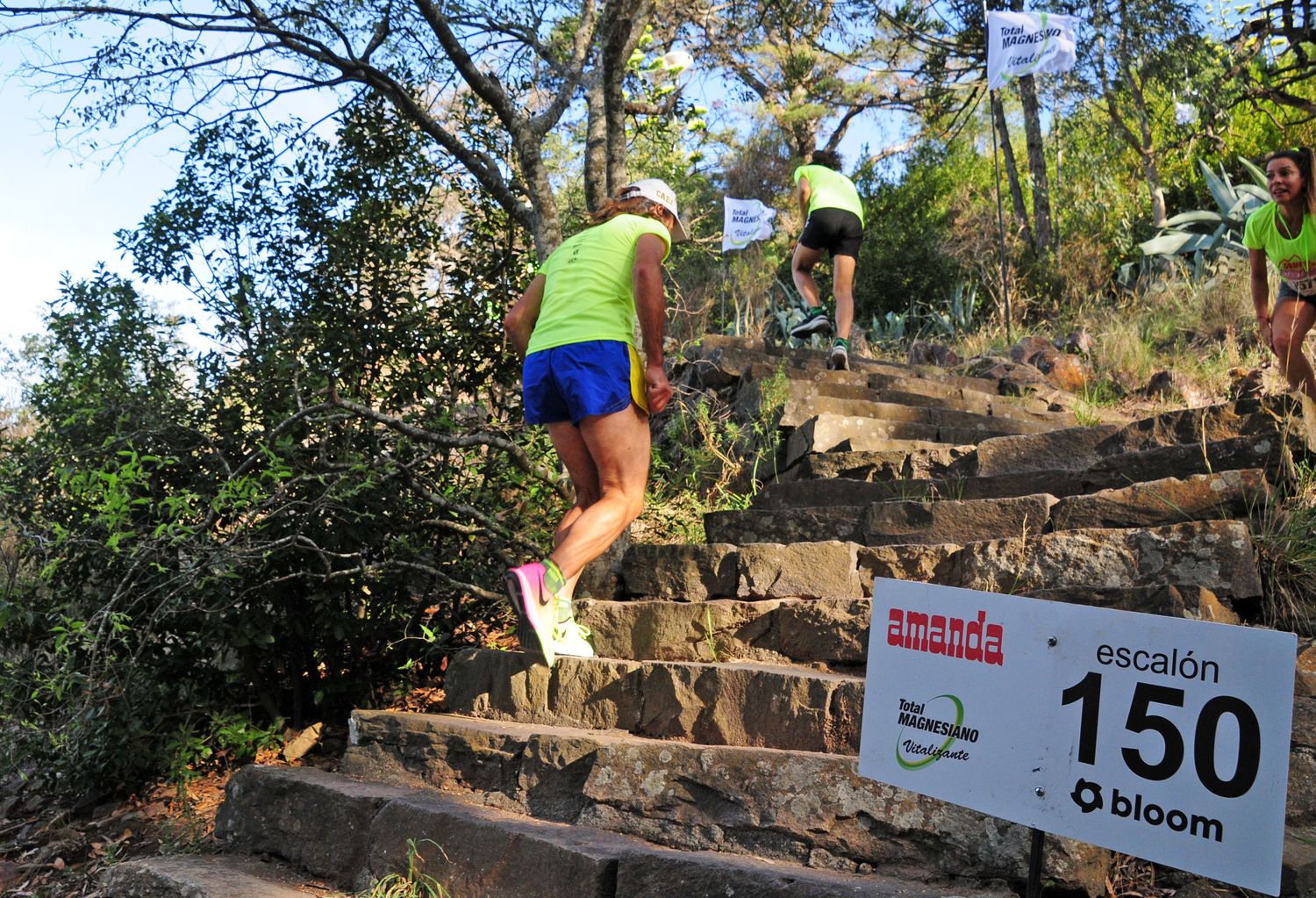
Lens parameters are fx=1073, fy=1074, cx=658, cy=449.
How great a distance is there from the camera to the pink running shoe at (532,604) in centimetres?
362

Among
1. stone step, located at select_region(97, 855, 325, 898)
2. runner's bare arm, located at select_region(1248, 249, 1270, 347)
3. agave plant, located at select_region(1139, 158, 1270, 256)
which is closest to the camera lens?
stone step, located at select_region(97, 855, 325, 898)

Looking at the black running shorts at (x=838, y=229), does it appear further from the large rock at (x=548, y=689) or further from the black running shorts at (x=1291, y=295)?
the large rock at (x=548, y=689)

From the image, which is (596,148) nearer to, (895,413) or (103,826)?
(895,413)

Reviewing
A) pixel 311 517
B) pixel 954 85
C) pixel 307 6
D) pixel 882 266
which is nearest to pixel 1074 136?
pixel 954 85

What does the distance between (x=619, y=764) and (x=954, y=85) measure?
15.5 m

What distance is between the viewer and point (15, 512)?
4.79 m

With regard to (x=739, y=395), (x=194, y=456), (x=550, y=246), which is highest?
(x=550, y=246)

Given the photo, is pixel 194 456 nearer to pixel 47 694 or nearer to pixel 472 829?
pixel 47 694

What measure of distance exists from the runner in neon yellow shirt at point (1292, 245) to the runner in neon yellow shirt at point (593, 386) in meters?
2.82

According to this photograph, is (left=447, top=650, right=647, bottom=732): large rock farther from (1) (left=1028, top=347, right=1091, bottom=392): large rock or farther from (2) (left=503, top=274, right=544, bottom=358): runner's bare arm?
(1) (left=1028, top=347, right=1091, bottom=392): large rock

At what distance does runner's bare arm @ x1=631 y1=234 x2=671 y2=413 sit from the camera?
3.93 m

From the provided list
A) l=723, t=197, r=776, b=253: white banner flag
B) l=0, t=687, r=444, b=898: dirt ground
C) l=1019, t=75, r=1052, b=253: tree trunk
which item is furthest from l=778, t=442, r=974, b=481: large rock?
l=1019, t=75, r=1052, b=253: tree trunk

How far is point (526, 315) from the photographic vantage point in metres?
4.24

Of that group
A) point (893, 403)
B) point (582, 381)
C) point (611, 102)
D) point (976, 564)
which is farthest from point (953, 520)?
point (611, 102)
